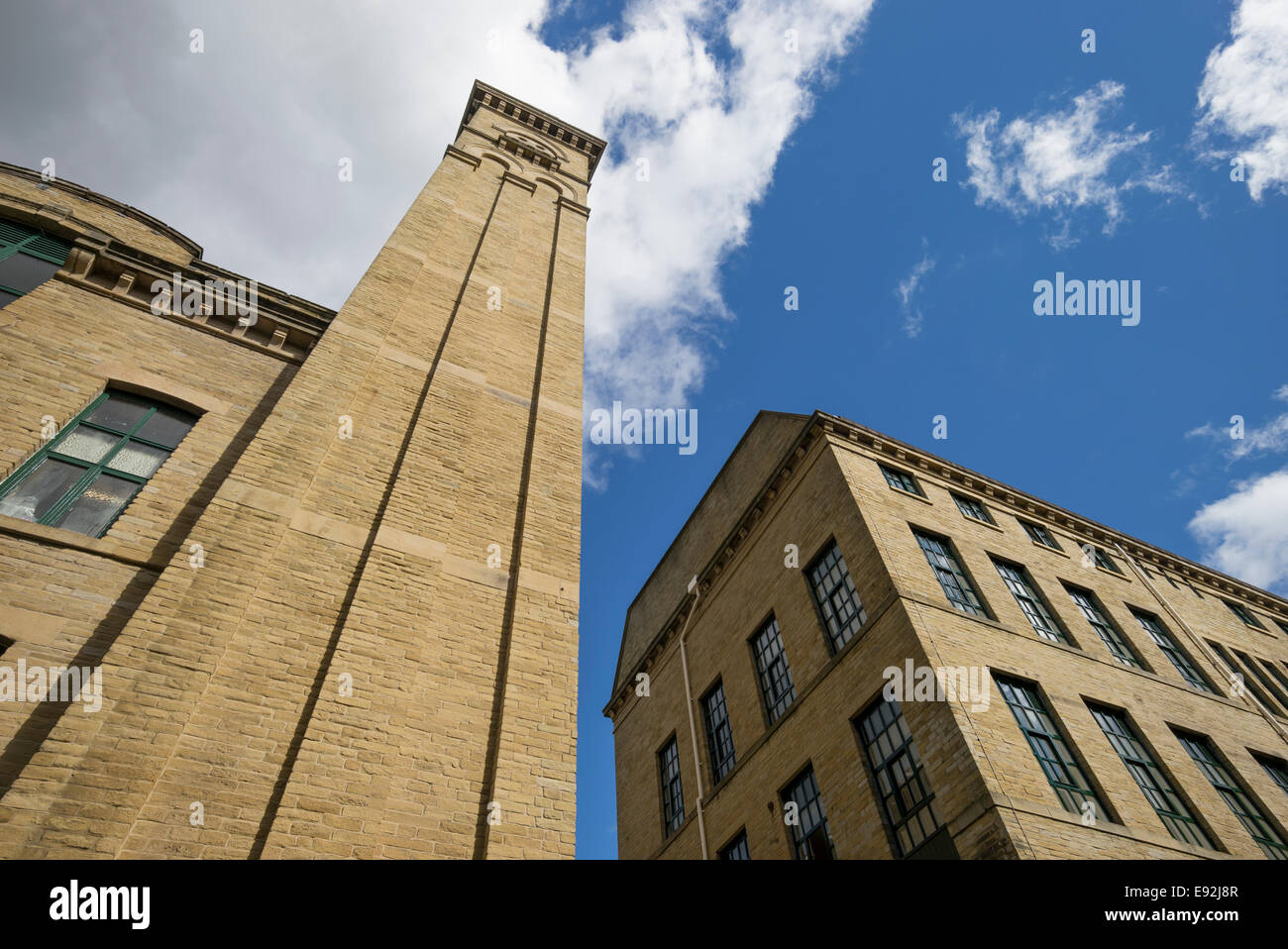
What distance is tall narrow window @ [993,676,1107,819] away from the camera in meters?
10.9

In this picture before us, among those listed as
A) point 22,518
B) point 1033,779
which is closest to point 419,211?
point 22,518

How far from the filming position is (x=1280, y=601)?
23703 millimetres

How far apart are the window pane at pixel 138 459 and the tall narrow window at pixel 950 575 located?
516 inches

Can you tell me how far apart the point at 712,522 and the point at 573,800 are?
1596 centimetres

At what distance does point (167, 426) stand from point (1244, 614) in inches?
1139

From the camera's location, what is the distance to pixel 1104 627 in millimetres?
16391

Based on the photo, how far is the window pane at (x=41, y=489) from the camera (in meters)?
6.70

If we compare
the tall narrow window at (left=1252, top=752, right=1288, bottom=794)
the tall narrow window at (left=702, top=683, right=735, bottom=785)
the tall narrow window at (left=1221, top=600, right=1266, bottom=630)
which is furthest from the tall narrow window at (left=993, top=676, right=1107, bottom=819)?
the tall narrow window at (left=1221, top=600, right=1266, bottom=630)

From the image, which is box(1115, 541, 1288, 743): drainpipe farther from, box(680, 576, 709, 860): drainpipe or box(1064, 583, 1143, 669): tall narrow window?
box(680, 576, 709, 860): drainpipe

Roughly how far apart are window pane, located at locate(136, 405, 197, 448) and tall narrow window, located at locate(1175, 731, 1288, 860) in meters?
17.7

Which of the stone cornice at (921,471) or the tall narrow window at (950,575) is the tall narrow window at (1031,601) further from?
the stone cornice at (921,471)

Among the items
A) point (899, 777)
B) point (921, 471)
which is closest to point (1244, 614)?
point (921, 471)
